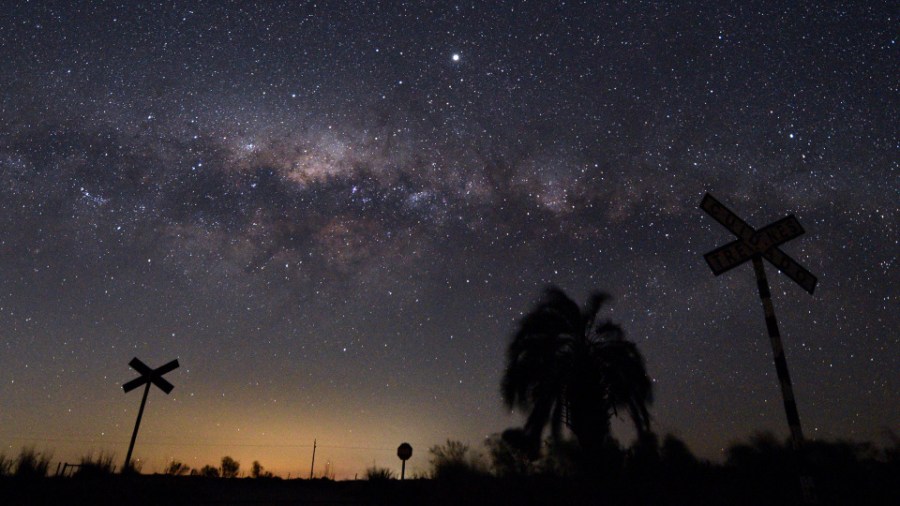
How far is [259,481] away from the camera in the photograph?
18000 mm

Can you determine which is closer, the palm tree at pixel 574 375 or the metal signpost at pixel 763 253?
the metal signpost at pixel 763 253

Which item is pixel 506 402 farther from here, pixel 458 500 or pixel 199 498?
pixel 199 498

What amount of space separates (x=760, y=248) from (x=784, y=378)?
6.09ft

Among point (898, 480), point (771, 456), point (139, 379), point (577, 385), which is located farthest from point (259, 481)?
point (898, 480)

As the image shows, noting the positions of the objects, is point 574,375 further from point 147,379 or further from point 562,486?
point 147,379

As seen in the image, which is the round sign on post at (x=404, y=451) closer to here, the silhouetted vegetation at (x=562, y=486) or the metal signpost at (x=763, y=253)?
the silhouetted vegetation at (x=562, y=486)

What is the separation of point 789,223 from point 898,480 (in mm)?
6570

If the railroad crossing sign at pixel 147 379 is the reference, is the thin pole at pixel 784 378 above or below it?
below

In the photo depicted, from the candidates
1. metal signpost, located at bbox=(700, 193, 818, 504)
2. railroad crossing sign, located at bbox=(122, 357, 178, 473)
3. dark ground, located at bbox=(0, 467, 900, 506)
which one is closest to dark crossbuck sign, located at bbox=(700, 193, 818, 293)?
metal signpost, located at bbox=(700, 193, 818, 504)

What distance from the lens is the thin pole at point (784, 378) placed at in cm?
654

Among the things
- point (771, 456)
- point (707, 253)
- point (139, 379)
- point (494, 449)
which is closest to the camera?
point (707, 253)

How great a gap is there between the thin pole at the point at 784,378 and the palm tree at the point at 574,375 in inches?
457

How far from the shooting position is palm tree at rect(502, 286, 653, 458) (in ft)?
60.5

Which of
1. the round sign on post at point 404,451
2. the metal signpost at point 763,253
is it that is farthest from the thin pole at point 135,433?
the metal signpost at point 763,253
